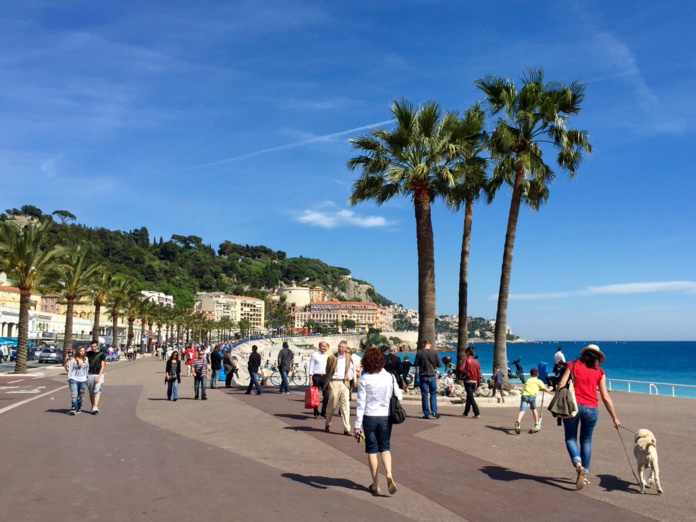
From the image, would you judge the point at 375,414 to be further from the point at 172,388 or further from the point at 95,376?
the point at 172,388

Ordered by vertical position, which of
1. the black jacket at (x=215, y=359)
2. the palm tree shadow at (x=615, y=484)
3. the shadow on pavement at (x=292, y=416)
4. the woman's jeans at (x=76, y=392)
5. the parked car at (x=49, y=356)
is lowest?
the parked car at (x=49, y=356)

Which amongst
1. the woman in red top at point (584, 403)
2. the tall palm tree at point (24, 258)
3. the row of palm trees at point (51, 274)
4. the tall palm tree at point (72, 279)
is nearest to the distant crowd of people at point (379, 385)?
the woman in red top at point (584, 403)

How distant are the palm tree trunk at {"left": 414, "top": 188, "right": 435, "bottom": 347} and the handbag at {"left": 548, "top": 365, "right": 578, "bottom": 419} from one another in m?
11.3

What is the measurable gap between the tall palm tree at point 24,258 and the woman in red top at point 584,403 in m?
27.3

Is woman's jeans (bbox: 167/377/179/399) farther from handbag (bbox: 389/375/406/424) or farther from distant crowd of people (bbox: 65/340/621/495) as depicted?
handbag (bbox: 389/375/406/424)

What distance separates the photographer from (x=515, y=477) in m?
7.56

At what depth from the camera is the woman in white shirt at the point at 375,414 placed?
21.8ft

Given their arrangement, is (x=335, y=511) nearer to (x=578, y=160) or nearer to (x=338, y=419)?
(x=338, y=419)

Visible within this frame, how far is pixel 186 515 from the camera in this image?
5.74 meters

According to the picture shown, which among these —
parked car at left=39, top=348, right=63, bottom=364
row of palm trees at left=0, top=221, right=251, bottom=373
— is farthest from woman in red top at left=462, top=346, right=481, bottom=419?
parked car at left=39, top=348, right=63, bottom=364

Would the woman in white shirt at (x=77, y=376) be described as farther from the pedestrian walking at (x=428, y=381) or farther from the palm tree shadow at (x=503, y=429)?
the palm tree shadow at (x=503, y=429)

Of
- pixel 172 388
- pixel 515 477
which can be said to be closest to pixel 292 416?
pixel 172 388

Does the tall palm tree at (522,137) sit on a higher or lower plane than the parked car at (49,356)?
higher

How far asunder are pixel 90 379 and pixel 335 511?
Answer: 9.48 m
